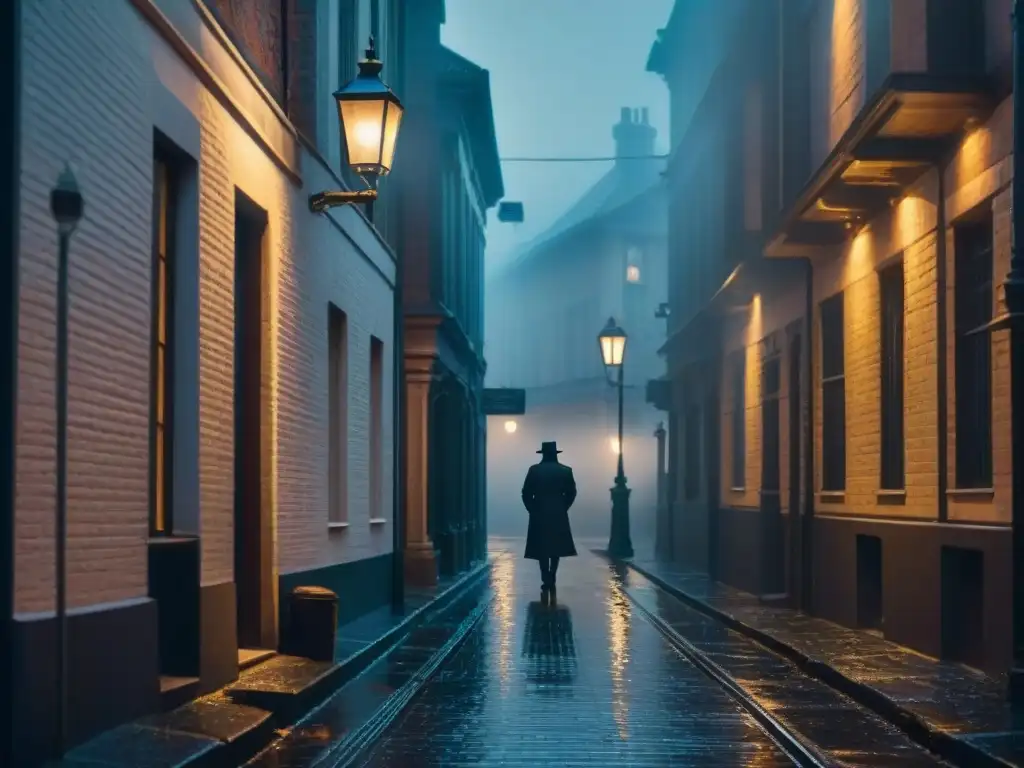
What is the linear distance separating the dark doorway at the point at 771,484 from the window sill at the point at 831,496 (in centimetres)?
218

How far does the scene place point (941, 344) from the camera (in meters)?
13.1

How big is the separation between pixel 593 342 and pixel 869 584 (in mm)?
37303

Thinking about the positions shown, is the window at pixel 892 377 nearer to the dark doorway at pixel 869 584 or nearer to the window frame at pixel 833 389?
the dark doorway at pixel 869 584

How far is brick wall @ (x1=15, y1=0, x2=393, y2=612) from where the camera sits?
762 centimetres

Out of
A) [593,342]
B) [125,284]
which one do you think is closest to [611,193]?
[593,342]

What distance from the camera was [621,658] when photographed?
14172 mm

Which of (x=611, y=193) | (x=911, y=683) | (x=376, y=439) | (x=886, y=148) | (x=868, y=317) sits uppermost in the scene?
(x=611, y=193)

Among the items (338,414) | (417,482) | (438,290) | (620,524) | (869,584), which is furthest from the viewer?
(620,524)

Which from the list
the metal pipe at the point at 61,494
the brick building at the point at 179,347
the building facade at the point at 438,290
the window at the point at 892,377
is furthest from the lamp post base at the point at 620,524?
the metal pipe at the point at 61,494

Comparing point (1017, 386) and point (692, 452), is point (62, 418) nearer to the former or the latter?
point (1017, 386)

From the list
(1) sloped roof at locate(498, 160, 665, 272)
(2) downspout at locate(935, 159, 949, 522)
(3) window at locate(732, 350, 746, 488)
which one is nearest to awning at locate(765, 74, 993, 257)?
(2) downspout at locate(935, 159, 949, 522)

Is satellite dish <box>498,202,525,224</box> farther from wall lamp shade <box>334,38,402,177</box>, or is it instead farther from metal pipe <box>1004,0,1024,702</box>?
metal pipe <box>1004,0,1024,702</box>

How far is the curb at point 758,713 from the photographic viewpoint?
8.63 m

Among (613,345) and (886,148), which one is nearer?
(886,148)
